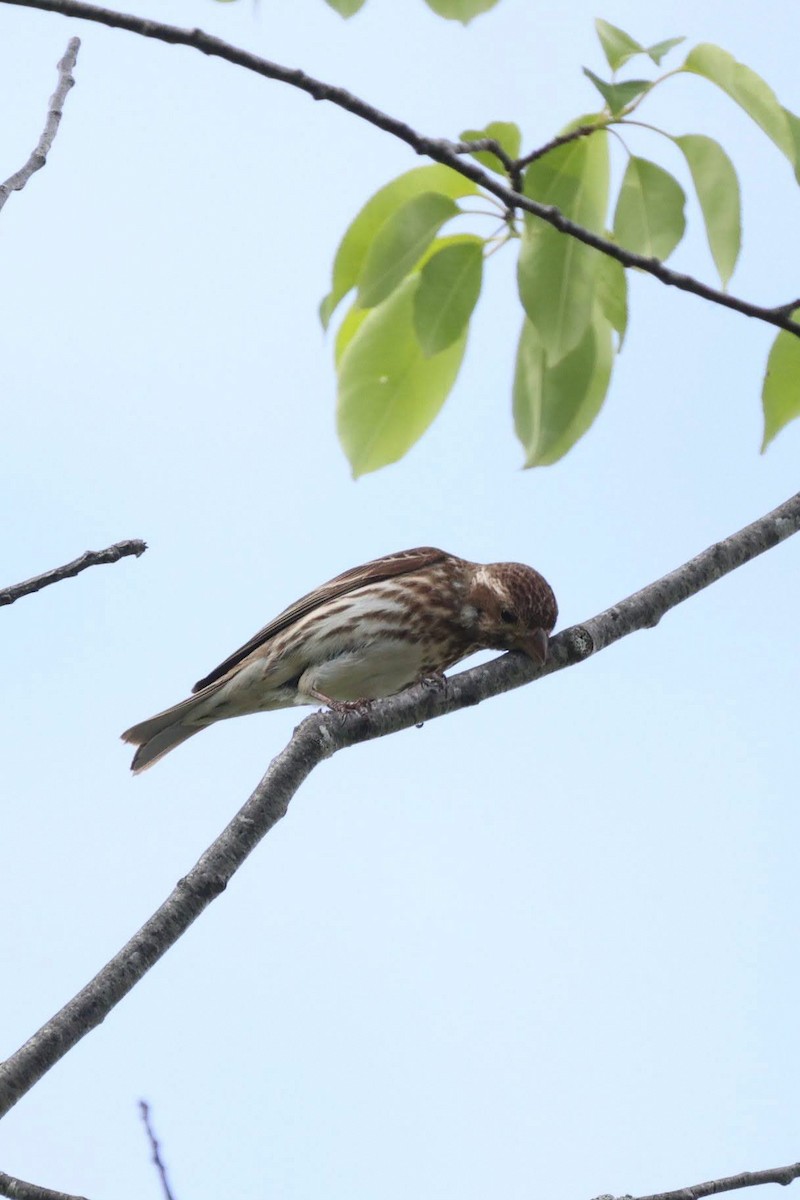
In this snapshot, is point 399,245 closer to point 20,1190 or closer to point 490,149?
point 490,149

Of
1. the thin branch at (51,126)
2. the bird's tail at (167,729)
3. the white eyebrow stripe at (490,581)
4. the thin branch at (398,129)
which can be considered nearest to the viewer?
the thin branch at (398,129)

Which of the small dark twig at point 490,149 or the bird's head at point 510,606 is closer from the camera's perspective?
the small dark twig at point 490,149

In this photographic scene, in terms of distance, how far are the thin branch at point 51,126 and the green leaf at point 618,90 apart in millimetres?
1544

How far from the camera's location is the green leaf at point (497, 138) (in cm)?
287

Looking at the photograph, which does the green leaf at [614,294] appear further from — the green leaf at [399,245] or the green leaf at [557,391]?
the green leaf at [399,245]

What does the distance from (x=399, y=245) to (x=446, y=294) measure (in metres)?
0.19

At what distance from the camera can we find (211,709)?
7734 millimetres

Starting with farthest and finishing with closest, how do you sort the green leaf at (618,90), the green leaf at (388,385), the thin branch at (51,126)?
the thin branch at (51,126)
the green leaf at (388,385)
the green leaf at (618,90)

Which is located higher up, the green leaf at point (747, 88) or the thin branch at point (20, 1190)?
the green leaf at point (747, 88)

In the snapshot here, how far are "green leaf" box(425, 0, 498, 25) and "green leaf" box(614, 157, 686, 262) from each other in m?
0.45

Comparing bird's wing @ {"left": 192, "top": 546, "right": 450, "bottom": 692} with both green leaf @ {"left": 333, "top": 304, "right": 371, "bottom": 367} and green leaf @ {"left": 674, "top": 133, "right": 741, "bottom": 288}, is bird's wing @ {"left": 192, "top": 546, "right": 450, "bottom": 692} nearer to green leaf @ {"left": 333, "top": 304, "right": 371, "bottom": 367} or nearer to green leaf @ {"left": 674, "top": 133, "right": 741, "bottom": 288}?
green leaf @ {"left": 333, "top": 304, "right": 371, "bottom": 367}

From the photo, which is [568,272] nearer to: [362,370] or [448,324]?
[448,324]

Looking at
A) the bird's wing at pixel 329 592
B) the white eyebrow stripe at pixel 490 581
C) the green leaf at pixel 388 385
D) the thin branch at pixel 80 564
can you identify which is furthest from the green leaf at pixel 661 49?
the bird's wing at pixel 329 592

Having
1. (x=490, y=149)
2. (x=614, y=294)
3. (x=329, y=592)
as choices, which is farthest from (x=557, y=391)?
(x=329, y=592)
